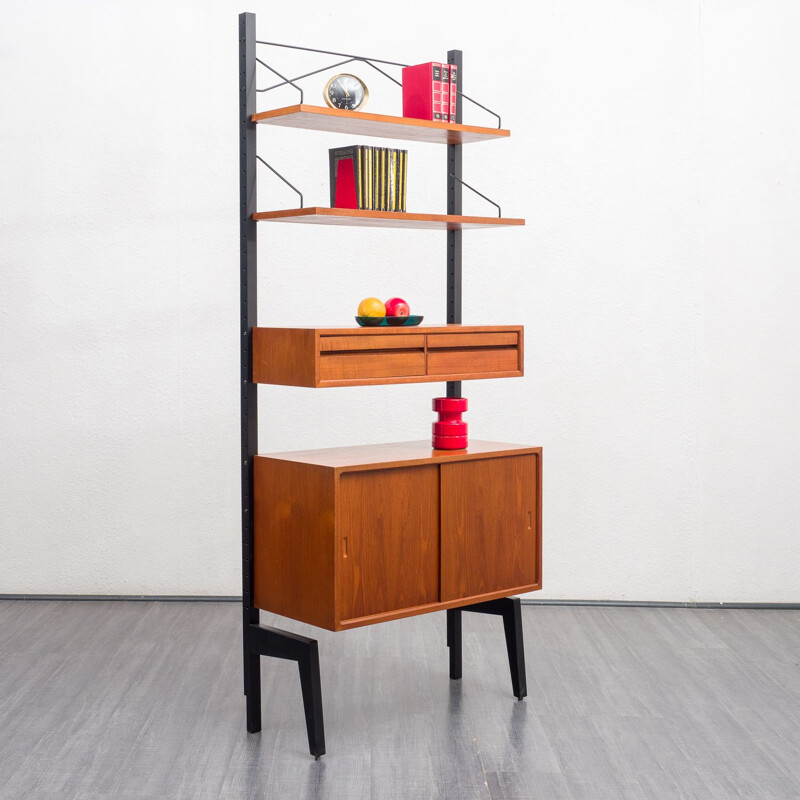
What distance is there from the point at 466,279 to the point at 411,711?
6.71ft

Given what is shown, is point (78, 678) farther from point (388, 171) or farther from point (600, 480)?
point (600, 480)

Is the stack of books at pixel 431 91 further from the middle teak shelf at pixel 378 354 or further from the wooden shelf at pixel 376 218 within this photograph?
the middle teak shelf at pixel 378 354

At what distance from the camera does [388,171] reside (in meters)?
3.13

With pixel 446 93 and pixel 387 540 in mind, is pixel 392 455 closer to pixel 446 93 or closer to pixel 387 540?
pixel 387 540

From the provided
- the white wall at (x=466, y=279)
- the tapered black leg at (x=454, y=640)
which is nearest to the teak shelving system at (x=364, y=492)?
the tapered black leg at (x=454, y=640)

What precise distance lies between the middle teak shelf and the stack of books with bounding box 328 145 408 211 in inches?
15.1

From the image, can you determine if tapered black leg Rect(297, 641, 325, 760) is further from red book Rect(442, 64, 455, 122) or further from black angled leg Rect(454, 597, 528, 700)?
red book Rect(442, 64, 455, 122)

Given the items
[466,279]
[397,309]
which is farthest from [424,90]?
[466,279]

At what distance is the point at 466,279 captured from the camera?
4.66m

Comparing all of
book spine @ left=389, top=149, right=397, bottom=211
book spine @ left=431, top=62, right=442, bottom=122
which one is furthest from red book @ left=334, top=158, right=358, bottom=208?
book spine @ left=431, top=62, right=442, bottom=122

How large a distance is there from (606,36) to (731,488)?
6.80 feet

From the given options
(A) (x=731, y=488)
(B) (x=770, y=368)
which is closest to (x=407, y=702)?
(A) (x=731, y=488)

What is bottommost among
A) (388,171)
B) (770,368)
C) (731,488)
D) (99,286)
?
(731,488)

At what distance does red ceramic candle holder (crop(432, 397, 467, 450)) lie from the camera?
334 cm
